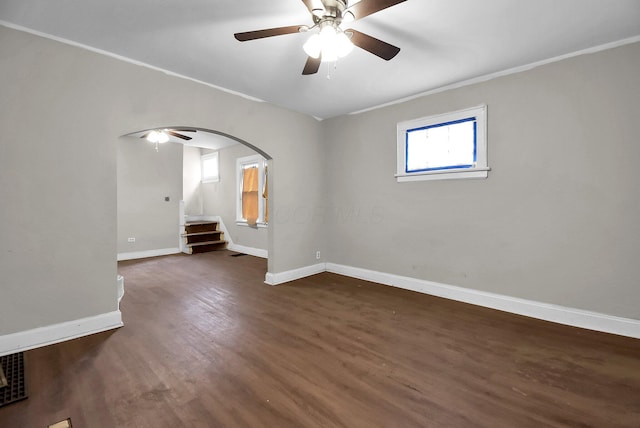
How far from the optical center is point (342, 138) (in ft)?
Answer: 15.1

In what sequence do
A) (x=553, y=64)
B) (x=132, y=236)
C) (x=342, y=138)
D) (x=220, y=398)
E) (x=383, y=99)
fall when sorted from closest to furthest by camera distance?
(x=220, y=398) → (x=553, y=64) → (x=383, y=99) → (x=342, y=138) → (x=132, y=236)

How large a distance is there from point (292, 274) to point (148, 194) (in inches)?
166

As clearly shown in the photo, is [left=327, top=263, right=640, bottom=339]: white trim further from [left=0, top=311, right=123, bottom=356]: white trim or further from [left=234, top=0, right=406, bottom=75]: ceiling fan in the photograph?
[left=0, top=311, right=123, bottom=356]: white trim

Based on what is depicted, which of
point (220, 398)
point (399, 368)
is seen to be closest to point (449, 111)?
point (399, 368)

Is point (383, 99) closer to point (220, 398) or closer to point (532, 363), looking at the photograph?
point (532, 363)

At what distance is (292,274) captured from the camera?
4.35 m

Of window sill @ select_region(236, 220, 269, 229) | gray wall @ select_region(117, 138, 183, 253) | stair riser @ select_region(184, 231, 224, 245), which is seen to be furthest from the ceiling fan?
stair riser @ select_region(184, 231, 224, 245)

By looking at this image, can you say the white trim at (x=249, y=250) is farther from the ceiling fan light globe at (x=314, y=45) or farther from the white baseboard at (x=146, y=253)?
the ceiling fan light globe at (x=314, y=45)

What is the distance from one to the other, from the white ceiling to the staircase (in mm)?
4318

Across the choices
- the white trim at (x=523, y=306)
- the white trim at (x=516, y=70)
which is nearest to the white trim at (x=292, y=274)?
the white trim at (x=523, y=306)

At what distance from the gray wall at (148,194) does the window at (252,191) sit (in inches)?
57.4

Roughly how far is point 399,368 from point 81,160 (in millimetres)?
3187

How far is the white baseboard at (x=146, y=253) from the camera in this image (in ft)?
19.4

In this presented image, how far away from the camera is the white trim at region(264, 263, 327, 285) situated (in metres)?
4.13
